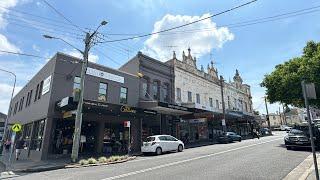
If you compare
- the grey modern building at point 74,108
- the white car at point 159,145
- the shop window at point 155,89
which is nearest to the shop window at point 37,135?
the grey modern building at point 74,108

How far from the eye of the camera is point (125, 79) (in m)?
25.9

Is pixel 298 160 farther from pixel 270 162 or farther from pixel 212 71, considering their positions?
pixel 212 71

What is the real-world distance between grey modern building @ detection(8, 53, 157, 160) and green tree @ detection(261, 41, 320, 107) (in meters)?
11.3

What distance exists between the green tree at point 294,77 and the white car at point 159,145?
9.79 metres

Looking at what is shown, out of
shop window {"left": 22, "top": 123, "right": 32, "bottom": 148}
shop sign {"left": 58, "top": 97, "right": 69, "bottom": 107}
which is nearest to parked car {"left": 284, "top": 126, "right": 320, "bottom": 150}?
shop sign {"left": 58, "top": 97, "right": 69, "bottom": 107}

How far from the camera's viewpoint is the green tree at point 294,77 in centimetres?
1862

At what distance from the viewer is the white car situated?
2073 centimetres

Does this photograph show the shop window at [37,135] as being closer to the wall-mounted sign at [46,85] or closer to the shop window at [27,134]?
the shop window at [27,134]

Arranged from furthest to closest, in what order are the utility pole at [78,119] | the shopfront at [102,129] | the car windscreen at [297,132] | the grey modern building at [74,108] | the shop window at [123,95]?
the shop window at [123,95]
the shopfront at [102,129]
the grey modern building at [74,108]
the car windscreen at [297,132]
the utility pole at [78,119]

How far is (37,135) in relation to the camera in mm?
21922

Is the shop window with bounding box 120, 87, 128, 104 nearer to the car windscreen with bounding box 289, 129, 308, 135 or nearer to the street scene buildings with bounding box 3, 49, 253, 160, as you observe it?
the street scene buildings with bounding box 3, 49, 253, 160

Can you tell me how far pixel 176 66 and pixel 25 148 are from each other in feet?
63.3

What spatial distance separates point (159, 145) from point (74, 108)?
7365mm

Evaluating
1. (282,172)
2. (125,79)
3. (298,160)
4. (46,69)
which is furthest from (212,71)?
(282,172)
